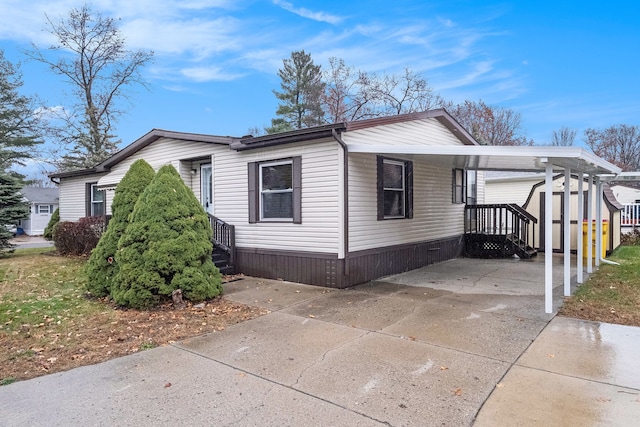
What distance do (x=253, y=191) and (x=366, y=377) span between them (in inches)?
222

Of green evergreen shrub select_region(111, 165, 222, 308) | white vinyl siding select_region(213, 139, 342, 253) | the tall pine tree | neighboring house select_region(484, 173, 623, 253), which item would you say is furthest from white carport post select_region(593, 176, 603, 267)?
the tall pine tree

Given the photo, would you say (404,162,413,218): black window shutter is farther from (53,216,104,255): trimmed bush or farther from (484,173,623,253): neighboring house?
(53,216,104,255): trimmed bush

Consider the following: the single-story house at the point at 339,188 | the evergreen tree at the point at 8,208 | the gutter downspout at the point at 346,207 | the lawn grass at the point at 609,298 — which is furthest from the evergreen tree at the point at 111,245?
the evergreen tree at the point at 8,208

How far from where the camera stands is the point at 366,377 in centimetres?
357

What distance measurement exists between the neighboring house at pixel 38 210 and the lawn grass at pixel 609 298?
37066mm

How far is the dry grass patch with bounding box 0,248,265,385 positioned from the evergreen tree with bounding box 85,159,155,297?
0.30 meters

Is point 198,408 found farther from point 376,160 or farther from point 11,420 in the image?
point 376,160

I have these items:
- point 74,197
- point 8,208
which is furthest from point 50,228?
point 8,208

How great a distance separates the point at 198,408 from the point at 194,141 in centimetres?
783

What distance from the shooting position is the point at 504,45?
1792 cm

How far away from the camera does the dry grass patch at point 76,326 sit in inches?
164

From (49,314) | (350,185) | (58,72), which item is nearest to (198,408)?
(49,314)

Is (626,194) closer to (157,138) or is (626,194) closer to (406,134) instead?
(406,134)

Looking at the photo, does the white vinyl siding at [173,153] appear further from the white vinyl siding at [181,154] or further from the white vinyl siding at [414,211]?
the white vinyl siding at [414,211]
